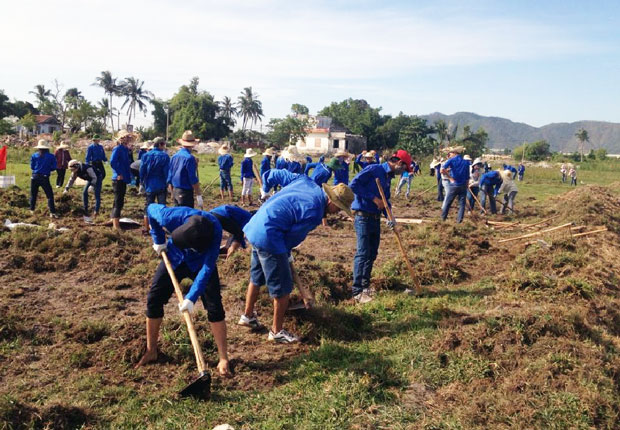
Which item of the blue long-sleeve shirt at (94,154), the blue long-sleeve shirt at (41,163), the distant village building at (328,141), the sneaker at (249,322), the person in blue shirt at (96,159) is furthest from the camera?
the distant village building at (328,141)

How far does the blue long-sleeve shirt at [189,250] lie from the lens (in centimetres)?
401

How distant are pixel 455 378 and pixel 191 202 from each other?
6230 millimetres

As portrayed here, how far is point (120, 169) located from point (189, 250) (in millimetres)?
6060

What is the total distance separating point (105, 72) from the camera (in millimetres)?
84438

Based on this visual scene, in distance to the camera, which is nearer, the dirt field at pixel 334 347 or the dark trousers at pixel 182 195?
the dirt field at pixel 334 347

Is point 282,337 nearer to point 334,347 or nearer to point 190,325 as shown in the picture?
point 334,347

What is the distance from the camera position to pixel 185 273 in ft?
14.4

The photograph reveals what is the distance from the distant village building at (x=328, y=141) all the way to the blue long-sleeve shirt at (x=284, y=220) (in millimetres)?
60802

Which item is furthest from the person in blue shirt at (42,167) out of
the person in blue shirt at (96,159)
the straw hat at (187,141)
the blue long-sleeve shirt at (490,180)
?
the blue long-sleeve shirt at (490,180)

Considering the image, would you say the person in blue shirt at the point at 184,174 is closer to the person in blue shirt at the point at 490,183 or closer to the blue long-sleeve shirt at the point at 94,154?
the blue long-sleeve shirt at the point at 94,154

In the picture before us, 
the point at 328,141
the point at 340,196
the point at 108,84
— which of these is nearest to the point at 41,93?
the point at 108,84

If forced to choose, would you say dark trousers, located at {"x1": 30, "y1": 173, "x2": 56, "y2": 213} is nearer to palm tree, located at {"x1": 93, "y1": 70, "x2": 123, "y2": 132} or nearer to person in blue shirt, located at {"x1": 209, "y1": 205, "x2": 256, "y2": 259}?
person in blue shirt, located at {"x1": 209, "y1": 205, "x2": 256, "y2": 259}

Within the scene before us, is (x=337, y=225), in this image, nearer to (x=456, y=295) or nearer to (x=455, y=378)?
(x=456, y=295)

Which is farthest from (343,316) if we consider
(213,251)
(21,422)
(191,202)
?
(191,202)
